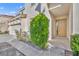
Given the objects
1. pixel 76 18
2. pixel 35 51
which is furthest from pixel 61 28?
pixel 35 51

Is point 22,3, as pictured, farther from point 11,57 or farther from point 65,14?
point 11,57

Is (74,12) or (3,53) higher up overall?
(74,12)

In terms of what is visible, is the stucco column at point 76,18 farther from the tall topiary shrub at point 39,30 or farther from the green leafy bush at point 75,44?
the tall topiary shrub at point 39,30

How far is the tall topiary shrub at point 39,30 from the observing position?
2.48 meters

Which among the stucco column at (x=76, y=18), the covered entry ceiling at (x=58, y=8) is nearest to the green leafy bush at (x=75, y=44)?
the stucco column at (x=76, y=18)

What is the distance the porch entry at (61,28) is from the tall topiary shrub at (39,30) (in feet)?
0.55

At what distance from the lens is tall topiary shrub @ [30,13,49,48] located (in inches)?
97.6

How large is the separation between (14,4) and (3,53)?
29.5 inches

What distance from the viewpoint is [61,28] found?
97.7 inches

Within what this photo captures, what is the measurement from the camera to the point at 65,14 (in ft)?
7.99

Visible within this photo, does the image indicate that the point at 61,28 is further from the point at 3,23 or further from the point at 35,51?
Result: the point at 3,23

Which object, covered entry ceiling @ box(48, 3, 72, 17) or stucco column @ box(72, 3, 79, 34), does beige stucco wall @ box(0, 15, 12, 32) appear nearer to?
covered entry ceiling @ box(48, 3, 72, 17)

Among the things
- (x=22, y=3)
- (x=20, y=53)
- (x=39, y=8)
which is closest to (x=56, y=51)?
(x=20, y=53)

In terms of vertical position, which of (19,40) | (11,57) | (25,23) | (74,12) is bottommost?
(11,57)
